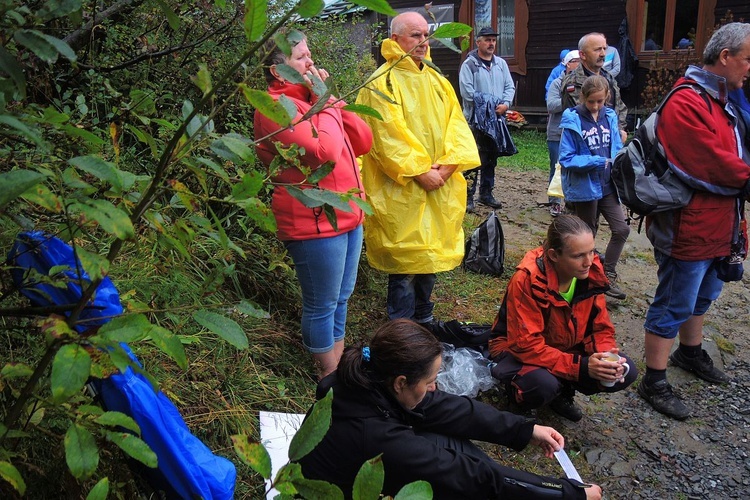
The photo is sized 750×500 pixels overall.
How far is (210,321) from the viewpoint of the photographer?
105cm

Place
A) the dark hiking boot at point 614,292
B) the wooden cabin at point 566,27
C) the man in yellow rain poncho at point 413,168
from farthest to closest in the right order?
1. the wooden cabin at point 566,27
2. the dark hiking boot at point 614,292
3. the man in yellow rain poncho at point 413,168

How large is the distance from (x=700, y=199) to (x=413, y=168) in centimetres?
151

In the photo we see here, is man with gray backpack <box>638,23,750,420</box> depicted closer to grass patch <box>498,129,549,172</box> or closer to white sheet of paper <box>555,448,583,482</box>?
white sheet of paper <box>555,448,583,482</box>

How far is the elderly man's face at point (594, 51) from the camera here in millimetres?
5480

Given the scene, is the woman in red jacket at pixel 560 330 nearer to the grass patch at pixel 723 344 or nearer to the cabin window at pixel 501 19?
the grass patch at pixel 723 344

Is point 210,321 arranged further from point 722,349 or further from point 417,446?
point 722,349

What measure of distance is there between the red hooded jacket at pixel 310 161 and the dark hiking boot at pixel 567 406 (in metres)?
1.49

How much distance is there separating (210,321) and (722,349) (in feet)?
13.6

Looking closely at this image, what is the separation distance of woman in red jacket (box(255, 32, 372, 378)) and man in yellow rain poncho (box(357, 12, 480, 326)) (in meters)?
0.41

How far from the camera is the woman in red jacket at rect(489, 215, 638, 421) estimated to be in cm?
315

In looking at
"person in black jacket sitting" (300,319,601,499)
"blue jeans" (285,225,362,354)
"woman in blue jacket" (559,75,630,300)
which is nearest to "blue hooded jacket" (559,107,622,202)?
"woman in blue jacket" (559,75,630,300)

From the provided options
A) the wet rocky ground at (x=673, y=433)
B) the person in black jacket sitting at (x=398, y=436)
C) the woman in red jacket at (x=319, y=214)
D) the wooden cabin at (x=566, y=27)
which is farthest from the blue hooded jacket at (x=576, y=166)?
the wooden cabin at (x=566, y=27)

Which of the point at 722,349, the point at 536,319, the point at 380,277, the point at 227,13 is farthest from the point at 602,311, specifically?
the point at 227,13

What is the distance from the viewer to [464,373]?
353 cm
